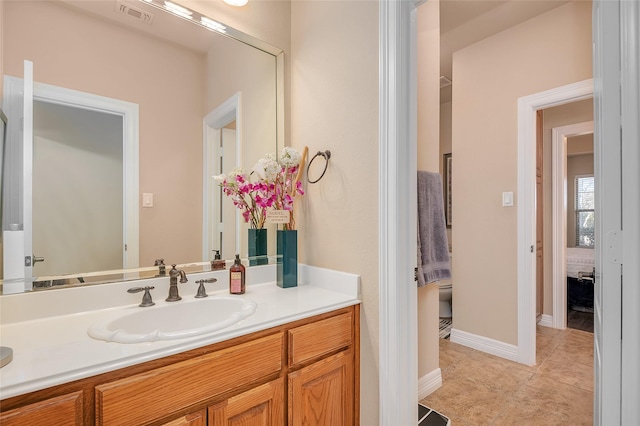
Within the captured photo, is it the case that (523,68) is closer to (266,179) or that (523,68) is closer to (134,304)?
(266,179)

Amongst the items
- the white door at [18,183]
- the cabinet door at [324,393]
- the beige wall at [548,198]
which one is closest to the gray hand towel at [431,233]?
the cabinet door at [324,393]

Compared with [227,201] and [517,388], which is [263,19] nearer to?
[227,201]

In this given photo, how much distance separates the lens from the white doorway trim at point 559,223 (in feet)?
10.3

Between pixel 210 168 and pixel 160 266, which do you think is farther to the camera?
pixel 210 168

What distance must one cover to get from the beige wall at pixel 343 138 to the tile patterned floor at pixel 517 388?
0.94m

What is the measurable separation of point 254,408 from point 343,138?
1.15 metres

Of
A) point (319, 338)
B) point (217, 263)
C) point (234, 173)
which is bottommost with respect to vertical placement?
point (319, 338)

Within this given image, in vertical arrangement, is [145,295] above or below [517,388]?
above

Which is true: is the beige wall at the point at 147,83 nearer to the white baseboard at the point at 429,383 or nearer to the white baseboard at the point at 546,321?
the white baseboard at the point at 429,383

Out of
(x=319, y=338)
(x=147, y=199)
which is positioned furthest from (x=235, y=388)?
(x=147, y=199)

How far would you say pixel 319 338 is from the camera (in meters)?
1.19

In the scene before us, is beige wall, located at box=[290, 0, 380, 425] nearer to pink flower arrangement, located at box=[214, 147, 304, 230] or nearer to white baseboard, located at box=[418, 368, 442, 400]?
pink flower arrangement, located at box=[214, 147, 304, 230]

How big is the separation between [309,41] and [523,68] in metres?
1.93

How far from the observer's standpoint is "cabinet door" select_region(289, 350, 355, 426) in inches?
44.2
